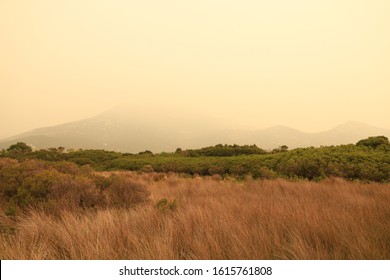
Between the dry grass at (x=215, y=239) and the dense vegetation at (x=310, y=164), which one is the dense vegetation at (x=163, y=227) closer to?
the dry grass at (x=215, y=239)

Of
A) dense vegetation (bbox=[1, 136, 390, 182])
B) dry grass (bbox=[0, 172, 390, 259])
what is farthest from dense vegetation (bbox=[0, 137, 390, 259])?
dense vegetation (bbox=[1, 136, 390, 182])

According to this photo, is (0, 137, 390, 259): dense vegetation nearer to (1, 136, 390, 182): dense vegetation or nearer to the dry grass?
the dry grass

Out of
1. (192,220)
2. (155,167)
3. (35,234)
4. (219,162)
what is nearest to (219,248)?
(192,220)

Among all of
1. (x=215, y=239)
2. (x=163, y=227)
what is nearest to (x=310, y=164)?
(x=163, y=227)

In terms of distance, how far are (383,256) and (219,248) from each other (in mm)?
1382

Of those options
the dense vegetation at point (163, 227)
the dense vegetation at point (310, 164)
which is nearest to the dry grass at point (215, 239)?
the dense vegetation at point (163, 227)

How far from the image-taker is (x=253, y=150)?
26172 millimetres

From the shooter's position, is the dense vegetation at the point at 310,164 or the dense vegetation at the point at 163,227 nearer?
the dense vegetation at the point at 163,227

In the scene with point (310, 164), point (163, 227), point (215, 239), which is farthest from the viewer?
point (310, 164)

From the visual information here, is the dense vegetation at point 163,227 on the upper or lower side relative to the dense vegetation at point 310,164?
upper

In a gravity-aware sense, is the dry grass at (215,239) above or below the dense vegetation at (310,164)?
above

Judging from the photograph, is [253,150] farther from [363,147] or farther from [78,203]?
[78,203]

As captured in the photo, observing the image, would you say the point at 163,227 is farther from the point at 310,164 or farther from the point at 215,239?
the point at 310,164

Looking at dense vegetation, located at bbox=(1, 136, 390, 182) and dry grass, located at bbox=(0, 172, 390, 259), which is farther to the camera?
dense vegetation, located at bbox=(1, 136, 390, 182)
